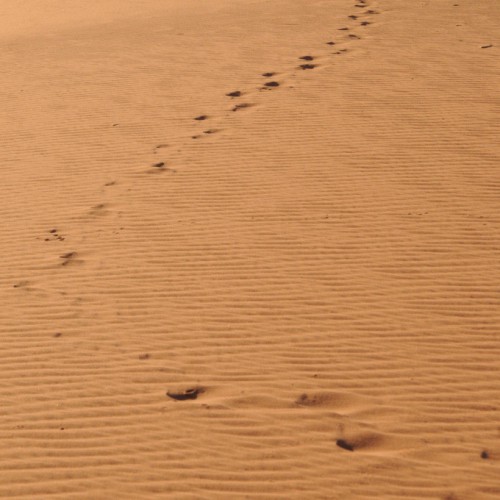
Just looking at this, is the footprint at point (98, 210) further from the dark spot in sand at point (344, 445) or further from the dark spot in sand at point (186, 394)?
the dark spot in sand at point (344, 445)

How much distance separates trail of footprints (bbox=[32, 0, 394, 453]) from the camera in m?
4.26

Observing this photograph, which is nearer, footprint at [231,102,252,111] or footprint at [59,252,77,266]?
footprint at [59,252,77,266]

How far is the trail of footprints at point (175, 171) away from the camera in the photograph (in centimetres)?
426

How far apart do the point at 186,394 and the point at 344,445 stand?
995 millimetres

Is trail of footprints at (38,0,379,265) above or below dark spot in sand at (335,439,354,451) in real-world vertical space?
above

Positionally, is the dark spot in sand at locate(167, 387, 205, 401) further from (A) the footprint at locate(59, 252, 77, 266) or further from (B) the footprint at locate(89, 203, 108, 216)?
(B) the footprint at locate(89, 203, 108, 216)

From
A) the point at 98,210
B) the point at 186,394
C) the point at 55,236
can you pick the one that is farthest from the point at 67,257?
the point at 186,394

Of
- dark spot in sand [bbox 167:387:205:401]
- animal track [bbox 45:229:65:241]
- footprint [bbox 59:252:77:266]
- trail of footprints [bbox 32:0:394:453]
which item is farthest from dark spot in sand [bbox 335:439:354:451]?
animal track [bbox 45:229:65:241]

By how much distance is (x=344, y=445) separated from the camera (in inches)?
166

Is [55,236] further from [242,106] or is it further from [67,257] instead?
[242,106]

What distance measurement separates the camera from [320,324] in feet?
17.6

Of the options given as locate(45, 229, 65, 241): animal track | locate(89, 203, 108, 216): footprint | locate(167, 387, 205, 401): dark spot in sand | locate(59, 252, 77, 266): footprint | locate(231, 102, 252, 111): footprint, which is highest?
locate(231, 102, 252, 111): footprint

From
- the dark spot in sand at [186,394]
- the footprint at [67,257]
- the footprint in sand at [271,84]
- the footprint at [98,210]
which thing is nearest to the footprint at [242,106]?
the footprint in sand at [271,84]

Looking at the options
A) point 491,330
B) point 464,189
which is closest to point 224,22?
point 464,189
